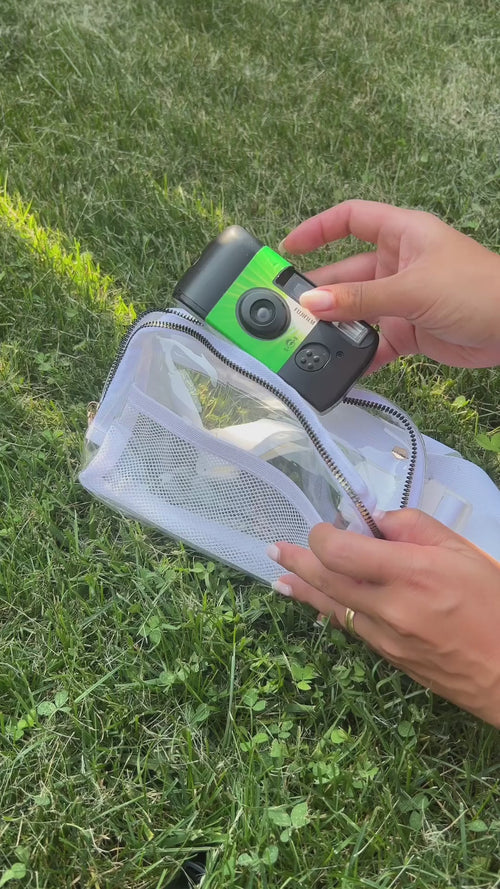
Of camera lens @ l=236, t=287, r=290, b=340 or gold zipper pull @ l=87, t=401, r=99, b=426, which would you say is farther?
gold zipper pull @ l=87, t=401, r=99, b=426

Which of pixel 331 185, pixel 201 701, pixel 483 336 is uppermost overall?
pixel 483 336

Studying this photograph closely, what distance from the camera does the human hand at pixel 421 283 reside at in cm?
114

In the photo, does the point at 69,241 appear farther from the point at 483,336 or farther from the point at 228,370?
the point at 483,336

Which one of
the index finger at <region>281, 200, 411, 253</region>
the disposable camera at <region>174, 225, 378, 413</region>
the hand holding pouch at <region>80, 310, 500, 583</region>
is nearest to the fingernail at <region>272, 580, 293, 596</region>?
the hand holding pouch at <region>80, 310, 500, 583</region>

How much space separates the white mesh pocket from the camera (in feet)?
4.11

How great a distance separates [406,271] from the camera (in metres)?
1.15

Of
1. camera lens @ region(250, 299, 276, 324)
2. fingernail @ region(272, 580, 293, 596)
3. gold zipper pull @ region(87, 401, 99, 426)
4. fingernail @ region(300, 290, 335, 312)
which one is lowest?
gold zipper pull @ region(87, 401, 99, 426)

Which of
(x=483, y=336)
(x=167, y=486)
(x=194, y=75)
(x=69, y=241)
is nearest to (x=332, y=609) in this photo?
(x=167, y=486)

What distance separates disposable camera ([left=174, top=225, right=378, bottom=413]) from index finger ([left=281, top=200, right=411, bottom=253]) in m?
0.19

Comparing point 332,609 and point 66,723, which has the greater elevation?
point 332,609

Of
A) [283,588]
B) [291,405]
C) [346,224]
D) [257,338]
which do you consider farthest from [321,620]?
[346,224]

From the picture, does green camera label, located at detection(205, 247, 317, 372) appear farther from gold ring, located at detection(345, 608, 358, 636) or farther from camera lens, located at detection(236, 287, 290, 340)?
gold ring, located at detection(345, 608, 358, 636)

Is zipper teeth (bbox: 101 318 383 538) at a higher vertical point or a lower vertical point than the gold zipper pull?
higher

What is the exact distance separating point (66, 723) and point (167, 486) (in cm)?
43
